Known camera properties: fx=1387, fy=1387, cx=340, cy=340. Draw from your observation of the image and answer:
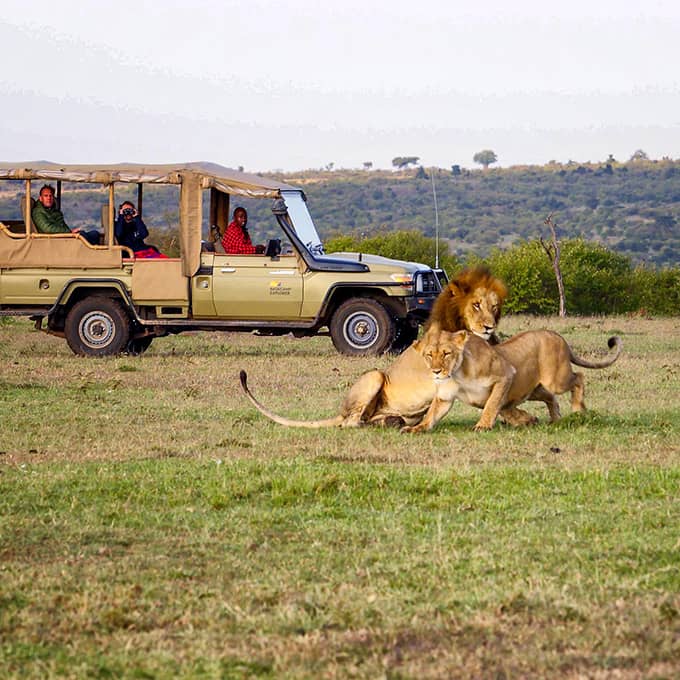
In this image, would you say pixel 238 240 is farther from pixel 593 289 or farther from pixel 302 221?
pixel 593 289

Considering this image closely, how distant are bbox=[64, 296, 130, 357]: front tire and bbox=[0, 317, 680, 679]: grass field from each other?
5.59 metres

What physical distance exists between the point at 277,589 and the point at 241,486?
2110mm

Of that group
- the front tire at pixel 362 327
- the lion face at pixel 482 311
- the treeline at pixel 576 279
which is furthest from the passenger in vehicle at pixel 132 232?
the treeline at pixel 576 279

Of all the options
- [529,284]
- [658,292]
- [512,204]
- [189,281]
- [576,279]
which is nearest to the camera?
[189,281]

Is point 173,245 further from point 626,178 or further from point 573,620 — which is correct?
point 626,178

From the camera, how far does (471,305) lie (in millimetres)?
10312

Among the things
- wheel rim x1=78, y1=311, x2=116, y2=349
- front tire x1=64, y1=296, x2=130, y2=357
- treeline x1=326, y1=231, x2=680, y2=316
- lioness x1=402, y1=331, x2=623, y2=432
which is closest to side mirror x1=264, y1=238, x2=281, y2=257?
front tire x1=64, y1=296, x2=130, y2=357

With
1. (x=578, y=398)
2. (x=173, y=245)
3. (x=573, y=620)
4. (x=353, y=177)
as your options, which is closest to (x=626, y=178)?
(x=353, y=177)

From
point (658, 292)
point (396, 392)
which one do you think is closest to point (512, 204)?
point (658, 292)

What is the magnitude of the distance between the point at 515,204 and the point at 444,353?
7144cm

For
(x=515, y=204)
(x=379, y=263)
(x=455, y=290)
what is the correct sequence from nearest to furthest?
(x=455, y=290)
(x=379, y=263)
(x=515, y=204)

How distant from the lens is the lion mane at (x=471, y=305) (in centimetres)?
1018

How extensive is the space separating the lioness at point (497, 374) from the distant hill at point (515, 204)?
171 ft

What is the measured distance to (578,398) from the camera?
32.0ft
